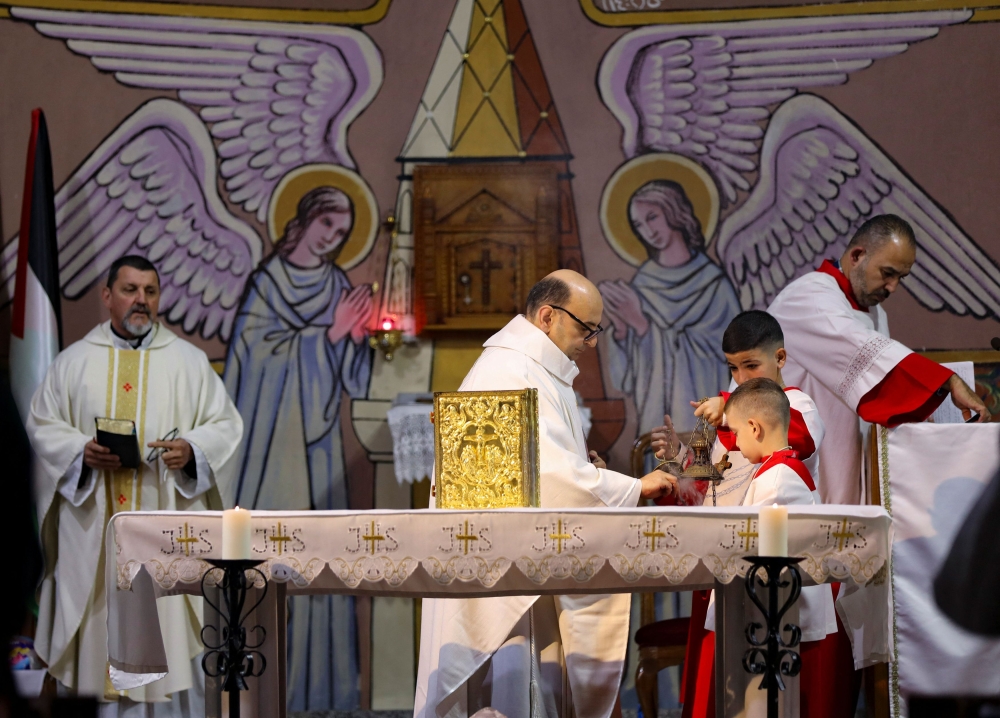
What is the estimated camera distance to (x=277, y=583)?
3.22m

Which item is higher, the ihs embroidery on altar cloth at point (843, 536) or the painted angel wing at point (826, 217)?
the painted angel wing at point (826, 217)

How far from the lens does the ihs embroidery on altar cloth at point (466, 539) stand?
9.88ft

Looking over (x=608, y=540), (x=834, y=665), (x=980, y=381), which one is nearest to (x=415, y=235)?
(x=980, y=381)

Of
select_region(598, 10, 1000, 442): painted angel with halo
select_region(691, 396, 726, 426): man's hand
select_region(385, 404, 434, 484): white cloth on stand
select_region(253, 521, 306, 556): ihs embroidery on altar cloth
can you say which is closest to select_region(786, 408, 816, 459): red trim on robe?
select_region(691, 396, 726, 426): man's hand

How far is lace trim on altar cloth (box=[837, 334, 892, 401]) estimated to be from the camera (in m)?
4.69

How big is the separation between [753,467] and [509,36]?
161 inches

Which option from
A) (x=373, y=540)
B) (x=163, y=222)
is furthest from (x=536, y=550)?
(x=163, y=222)

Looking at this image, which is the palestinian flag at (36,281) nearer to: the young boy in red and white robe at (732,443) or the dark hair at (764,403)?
the young boy in red and white robe at (732,443)

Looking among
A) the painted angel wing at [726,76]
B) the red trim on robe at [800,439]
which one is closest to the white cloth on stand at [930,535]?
the red trim on robe at [800,439]

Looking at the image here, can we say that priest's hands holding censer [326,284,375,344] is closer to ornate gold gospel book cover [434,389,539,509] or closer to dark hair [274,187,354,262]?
dark hair [274,187,354,262]

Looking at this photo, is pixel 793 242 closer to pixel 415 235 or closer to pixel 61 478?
pixel 415 235

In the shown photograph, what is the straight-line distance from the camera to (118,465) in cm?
571

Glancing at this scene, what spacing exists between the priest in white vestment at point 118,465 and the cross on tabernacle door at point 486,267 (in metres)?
1.68

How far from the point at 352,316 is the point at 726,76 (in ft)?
8.86
